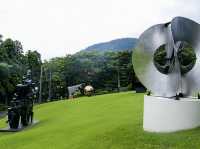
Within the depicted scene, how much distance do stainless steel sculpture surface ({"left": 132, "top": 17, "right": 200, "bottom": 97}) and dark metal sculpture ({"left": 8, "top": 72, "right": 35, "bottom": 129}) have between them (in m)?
8.21

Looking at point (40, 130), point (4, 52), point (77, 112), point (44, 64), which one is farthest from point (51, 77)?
point (40, 130)

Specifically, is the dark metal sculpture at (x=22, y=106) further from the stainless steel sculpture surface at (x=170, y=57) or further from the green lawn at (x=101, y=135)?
the stainless steel sculpture surface at (x=170, y=57)

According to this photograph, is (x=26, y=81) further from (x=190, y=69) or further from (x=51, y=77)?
(x=51, y=77)

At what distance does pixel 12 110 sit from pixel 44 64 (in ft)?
142

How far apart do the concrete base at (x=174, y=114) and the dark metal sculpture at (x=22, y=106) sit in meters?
9.32

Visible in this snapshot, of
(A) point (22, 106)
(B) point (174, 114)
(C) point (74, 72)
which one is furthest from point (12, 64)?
(B) point (174, 114)

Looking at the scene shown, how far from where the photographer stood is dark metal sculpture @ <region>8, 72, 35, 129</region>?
23859 millimetres

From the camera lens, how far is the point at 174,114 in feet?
53.2

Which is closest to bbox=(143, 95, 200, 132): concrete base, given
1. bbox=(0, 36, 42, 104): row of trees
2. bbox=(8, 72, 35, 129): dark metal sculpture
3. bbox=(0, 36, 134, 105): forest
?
bbox=(8, 72, 35, 129): dark metal sculpture

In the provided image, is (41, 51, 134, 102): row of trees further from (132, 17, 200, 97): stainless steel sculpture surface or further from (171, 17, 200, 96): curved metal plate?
(171, 17, 200, 96): curved metal plate

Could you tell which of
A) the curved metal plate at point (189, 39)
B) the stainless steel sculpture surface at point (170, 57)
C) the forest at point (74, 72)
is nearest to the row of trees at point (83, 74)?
the forest at point (74, 72)

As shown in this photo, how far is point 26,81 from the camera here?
2527 centimetres

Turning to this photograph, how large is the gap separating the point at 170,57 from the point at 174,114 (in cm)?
230

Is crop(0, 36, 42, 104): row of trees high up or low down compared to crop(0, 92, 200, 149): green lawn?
up
